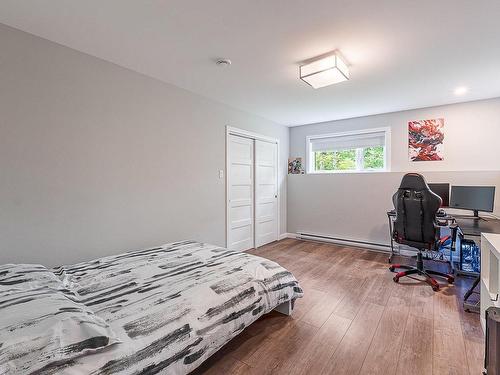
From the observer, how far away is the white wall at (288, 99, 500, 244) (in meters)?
3.52

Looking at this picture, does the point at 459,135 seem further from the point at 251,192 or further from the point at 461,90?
the point at 251,192

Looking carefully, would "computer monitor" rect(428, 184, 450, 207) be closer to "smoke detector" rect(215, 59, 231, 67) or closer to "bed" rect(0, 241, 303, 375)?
"bed" rect(0, 241, 303, 375)

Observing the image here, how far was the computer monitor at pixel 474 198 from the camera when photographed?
3107mm

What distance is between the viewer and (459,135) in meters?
3.69

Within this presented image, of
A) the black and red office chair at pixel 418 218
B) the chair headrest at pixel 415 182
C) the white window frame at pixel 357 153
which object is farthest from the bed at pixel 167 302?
the white window frame at pixel 357 153

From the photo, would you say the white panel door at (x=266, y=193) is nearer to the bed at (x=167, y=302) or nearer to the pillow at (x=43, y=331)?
the bed at (x=167, y=302)

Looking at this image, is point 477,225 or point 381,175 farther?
point 381,175

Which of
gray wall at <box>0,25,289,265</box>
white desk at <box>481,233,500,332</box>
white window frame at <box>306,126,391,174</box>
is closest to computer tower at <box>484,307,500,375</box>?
white desk at <box>481,233,500,332</box>

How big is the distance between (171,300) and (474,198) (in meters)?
3.88

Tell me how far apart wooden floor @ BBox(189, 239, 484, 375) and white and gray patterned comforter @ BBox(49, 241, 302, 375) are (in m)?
0.24

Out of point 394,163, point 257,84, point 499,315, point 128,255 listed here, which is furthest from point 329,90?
point 128,255

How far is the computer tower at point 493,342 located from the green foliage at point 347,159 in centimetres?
347

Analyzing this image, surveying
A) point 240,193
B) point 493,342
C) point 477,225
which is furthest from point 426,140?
point 493,342

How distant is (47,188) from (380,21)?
3015 mm
